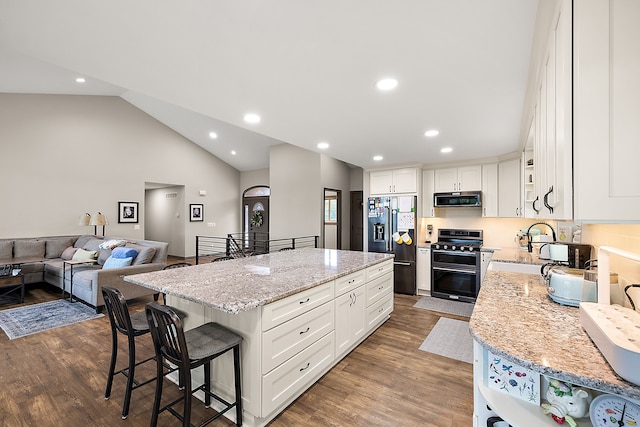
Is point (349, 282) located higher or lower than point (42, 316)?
higher

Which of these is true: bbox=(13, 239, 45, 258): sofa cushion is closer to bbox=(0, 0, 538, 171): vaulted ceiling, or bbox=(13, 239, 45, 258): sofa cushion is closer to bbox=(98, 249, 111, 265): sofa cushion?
bbox=(98, 249, 111, 265): sofa cushion

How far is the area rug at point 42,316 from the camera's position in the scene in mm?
3359

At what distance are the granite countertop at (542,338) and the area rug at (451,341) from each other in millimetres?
1420

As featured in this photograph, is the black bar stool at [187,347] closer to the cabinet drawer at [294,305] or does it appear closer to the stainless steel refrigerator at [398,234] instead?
the cabinet drawer at [294,305]

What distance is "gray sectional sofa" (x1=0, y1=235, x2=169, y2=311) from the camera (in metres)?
4.02

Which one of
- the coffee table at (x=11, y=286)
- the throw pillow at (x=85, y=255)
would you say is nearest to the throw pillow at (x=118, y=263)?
the throw pillow at (x=85, y=255)

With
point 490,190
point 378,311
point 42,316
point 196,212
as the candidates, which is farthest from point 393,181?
point 196,212

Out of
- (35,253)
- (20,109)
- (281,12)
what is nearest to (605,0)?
(281,12)

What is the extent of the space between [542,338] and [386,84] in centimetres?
190

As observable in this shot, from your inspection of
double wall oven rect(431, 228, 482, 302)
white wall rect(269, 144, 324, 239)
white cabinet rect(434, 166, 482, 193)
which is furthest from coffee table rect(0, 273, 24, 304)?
white cabinet rect(434, 166, 482, 193)

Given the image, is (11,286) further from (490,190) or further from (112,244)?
(490,190)

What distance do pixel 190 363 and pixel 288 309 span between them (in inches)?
25.5

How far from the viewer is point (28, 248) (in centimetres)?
540

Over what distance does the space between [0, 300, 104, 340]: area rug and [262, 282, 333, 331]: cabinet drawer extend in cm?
341
